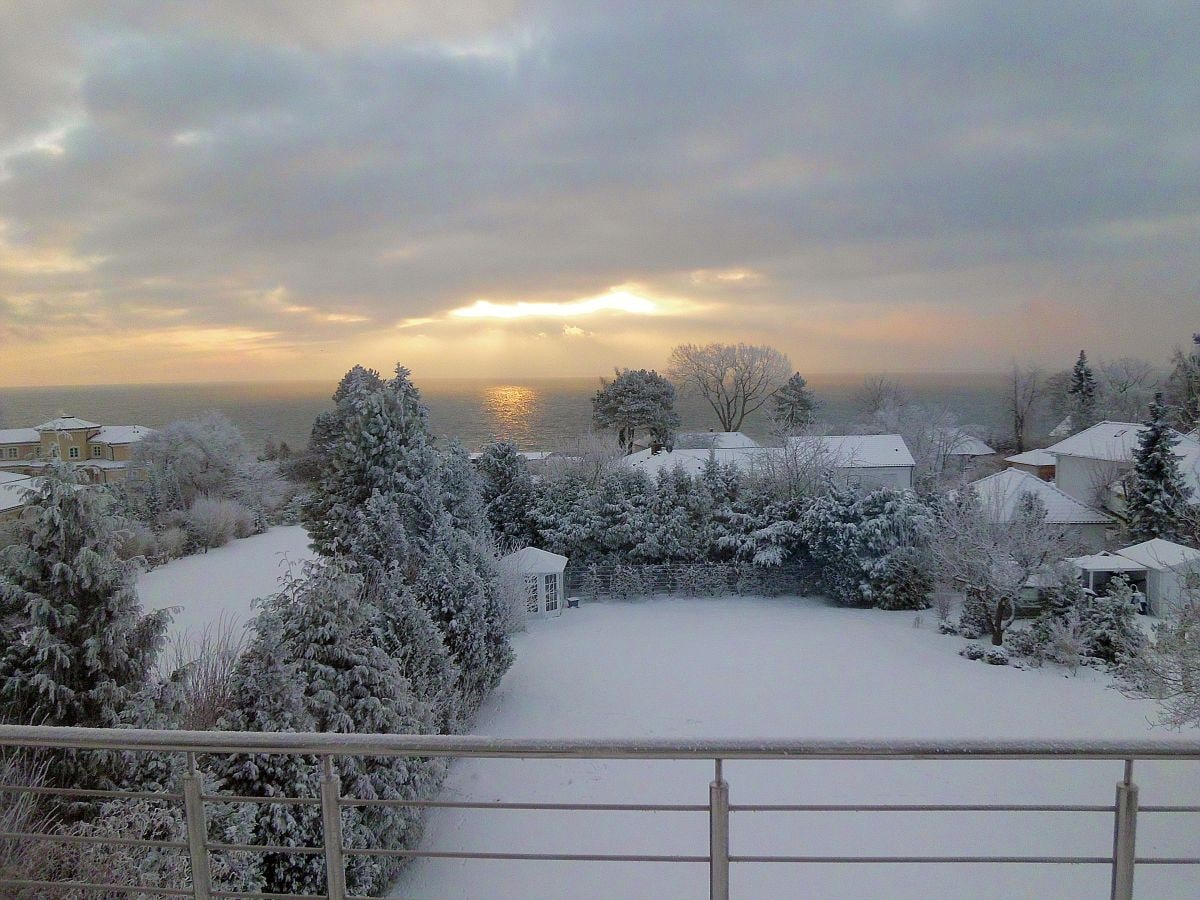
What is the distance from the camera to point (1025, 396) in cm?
4434

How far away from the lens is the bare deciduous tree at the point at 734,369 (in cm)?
4162

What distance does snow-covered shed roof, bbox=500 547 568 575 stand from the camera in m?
14.8

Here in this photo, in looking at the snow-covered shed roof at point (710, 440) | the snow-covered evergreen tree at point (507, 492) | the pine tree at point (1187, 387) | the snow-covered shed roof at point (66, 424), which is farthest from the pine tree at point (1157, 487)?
the snow-covered shed roof at point (66, 424)

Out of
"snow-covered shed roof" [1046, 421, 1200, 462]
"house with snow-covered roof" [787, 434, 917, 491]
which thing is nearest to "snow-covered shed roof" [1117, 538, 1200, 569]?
"house with snow-covered roof" [787, 434, 917, 491]

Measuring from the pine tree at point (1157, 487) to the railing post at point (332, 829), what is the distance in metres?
21.1

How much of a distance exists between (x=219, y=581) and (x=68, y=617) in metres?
11.6

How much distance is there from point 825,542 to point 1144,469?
9.01 meters

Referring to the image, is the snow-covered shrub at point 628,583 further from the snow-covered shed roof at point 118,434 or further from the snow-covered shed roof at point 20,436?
the snow-covered shed roof at point 20,436

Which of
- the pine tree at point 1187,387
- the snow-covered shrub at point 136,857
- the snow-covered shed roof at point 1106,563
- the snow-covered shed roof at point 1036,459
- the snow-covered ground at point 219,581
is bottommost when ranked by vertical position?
the snow-covered ground at point 219,581

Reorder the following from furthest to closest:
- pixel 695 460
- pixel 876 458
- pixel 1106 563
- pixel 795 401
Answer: pixel 795 401
pixel 876 458
pixel 695 460
pixel 1106 563

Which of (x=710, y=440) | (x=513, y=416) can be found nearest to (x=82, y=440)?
(x=710, y=440)

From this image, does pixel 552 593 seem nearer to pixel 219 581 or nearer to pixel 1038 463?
pixel 219 581

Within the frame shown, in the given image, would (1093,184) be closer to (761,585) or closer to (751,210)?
(751,210)

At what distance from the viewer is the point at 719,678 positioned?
Answer: 10914 millimetres
